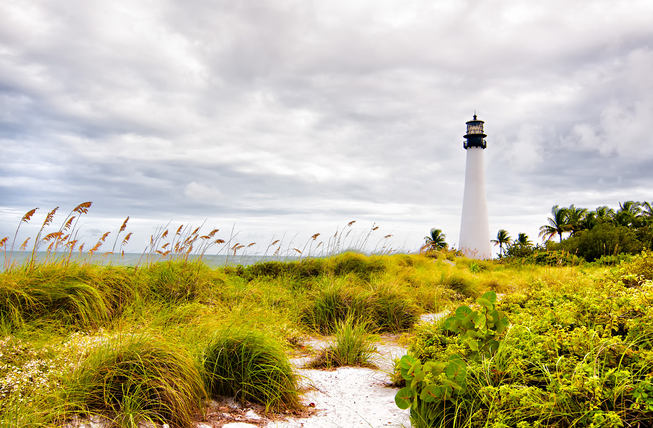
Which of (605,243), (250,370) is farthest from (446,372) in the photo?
(605,243)

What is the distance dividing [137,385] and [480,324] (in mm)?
2180

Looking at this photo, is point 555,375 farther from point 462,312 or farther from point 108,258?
point 108,258

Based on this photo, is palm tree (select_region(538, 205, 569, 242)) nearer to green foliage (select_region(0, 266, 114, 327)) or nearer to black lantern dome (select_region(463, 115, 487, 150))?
black lantern dome (select_region(463, 115, 487, 150))

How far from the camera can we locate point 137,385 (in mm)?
2438

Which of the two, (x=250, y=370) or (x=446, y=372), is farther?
(x=250, y=370)

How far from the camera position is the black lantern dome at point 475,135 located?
2386 centimetres

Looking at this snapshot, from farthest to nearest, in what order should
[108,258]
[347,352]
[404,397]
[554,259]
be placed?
[554,259] < [108,258] < [347,352] < [404,397]

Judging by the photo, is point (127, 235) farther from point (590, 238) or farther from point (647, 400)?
point (590, 238)

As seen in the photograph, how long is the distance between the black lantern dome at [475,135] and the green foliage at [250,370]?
77.3 ft

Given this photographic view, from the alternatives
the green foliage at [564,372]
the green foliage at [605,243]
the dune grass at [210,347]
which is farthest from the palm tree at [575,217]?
the green foliage at [564,372]

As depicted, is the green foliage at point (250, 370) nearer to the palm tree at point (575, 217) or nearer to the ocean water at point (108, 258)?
the ocean water at point (108, 258)

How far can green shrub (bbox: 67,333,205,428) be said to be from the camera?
2.38 meters

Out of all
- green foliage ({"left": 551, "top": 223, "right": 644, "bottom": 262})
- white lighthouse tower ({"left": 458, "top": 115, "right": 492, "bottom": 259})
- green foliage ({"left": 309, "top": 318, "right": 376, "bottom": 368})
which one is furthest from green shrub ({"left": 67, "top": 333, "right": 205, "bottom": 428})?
white lighthouse tower ({"left": 458, "top": 115, "right": 492, "bottom": 259})

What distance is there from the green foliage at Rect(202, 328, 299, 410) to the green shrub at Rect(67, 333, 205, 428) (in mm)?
271
